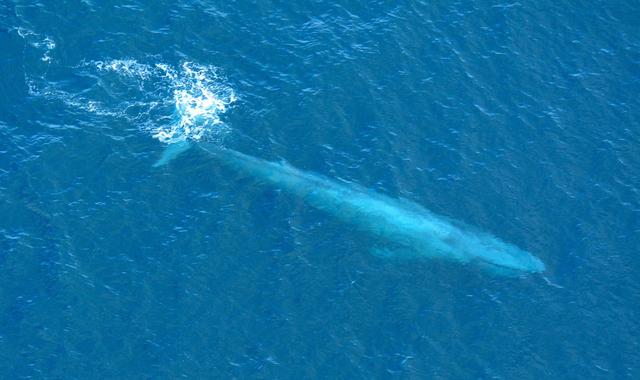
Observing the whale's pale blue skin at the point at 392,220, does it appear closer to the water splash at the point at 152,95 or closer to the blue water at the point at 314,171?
the blue water at the point at 314,171

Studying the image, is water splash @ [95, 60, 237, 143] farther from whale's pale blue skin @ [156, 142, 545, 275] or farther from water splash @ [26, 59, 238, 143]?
whale's pale blue skin @ [156, 142, 545, 275]

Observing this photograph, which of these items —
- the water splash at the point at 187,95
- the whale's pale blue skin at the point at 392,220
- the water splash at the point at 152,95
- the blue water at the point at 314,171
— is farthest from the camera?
the water splash at the point at 152,95

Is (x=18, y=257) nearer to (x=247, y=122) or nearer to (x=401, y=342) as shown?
(x=247, y=122)

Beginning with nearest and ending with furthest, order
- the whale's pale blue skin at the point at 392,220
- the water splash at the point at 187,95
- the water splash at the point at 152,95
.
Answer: the whale's pale blue skin at the point at 392,220, the water splash at the point at 187,95, the water splash at the point at 152,95

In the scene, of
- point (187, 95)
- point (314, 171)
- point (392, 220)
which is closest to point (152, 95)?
point (187, 95)

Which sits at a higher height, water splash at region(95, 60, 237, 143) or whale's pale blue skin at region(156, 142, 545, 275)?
water splash at region(95, 60, 237, 143)

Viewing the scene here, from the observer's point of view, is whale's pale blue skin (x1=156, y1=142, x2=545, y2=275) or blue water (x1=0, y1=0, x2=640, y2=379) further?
whale's pale blue skin (x1=156, y1=142, x2=545, y2=275)

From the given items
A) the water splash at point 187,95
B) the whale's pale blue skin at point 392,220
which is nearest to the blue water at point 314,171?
the water splash at point 187,95

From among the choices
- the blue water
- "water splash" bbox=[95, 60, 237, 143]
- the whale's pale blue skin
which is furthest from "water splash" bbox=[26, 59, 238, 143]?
the whale's pale blue skin
